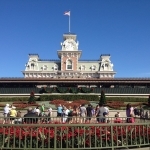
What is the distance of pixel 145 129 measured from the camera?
26.1 ft

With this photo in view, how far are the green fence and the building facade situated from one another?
6044cm

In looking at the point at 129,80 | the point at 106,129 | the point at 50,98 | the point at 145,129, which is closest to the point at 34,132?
the point at 106,129

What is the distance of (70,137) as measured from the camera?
7.48 m

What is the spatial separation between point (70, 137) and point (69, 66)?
6451 centimetres

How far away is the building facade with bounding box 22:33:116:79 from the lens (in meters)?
71.2

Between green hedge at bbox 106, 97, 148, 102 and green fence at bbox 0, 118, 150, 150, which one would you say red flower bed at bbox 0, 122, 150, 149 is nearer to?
green fence at bbox 0, 118, 150, 150

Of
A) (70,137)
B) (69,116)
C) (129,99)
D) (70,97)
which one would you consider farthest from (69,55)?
(70,137)

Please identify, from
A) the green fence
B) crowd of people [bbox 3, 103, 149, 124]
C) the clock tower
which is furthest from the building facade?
the green fence

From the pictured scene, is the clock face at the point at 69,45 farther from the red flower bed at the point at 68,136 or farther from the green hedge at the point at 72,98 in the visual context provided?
the red flower bed at the point at 68,136

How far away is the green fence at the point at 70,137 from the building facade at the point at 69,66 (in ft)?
198

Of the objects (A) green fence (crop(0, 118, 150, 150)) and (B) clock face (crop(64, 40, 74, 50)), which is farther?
(B) clock face (crop(64, 40, 74, 50))

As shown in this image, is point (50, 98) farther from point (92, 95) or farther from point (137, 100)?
point (137, 100)

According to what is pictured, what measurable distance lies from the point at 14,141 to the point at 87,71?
6739 cm

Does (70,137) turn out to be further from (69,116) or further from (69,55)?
(69,55)
